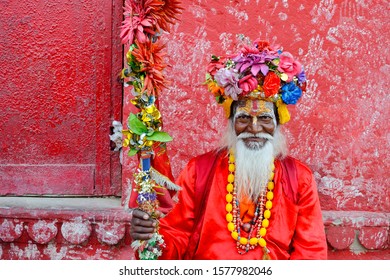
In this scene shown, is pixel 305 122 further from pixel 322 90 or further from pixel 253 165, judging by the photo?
pixel 253 165

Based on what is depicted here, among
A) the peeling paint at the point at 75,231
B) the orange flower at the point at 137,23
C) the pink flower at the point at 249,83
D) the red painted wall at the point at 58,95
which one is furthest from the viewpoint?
the red painted wall at the point at 58,95

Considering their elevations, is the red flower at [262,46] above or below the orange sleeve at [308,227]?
above

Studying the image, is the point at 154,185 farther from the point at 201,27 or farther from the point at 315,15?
the point at 315,15

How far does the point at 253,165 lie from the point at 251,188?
0.13m

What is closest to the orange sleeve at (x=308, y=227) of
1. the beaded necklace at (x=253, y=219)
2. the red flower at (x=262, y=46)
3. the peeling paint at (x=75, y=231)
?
the beaded necklace at (x=253, y=219)

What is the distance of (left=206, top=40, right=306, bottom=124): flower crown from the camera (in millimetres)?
3154

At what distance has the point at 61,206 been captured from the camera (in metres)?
4.02

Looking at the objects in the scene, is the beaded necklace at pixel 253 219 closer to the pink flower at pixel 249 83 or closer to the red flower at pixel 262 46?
the pink flower at pixel 249 83

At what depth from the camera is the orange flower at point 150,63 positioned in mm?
2795

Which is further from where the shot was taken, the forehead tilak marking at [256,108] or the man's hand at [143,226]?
the forehead tilak marking at [256,108]

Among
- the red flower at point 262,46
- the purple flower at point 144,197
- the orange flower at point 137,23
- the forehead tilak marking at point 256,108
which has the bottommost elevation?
the purple flower at point 144,197

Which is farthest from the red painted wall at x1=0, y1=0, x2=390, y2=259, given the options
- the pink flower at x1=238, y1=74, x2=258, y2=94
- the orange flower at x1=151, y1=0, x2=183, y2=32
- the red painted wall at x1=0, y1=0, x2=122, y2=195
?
the orange flower at x1=151, y1=0, x2=183, y2=32

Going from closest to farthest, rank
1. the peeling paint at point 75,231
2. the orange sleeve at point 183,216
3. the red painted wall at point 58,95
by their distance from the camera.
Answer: the orange sleeve at point 183,216
the peeling paint at point 75,231
the red painted wall at point 58,95

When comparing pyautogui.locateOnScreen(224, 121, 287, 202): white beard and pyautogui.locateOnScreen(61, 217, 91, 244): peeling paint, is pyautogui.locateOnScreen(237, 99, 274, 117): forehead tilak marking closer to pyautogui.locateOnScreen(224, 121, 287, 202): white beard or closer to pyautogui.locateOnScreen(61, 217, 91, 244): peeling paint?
pyautogui.locateOnScreen(224, 121, 287, 202): white beard
